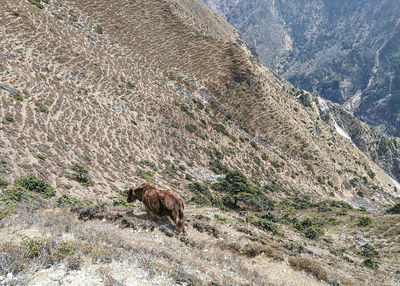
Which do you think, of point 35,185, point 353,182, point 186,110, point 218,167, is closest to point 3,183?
point 35,185

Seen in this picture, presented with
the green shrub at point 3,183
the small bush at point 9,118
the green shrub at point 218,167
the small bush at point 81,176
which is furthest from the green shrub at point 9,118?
the green shrub at point 218,167

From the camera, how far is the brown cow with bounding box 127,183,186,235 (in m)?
8.66

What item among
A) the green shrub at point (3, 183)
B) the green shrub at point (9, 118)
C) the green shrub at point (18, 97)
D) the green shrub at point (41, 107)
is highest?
the green shrub at point (3, 183)

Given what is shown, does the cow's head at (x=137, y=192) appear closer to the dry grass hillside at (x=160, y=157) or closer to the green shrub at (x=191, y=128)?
the dry grass hillside at (x=160, y=157)

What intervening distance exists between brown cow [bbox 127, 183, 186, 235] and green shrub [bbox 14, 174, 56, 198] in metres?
6.63

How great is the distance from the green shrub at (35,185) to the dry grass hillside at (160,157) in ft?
0.33

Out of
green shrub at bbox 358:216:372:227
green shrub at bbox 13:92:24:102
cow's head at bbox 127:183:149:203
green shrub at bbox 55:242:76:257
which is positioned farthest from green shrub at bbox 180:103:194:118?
green shrub at bbox 55:242:76:257

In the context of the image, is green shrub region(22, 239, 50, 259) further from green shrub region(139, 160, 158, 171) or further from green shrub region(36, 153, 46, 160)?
green shrub region(139, 160, 158, 171)

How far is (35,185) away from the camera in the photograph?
12.7 meters

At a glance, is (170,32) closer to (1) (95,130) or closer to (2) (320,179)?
(1) (95,130)

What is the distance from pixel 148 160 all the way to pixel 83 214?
57.0 ft

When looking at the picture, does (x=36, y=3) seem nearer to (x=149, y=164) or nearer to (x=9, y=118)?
(x=9, y=118)

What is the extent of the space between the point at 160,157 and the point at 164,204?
2043cm

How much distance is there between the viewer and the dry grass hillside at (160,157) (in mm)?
6888
